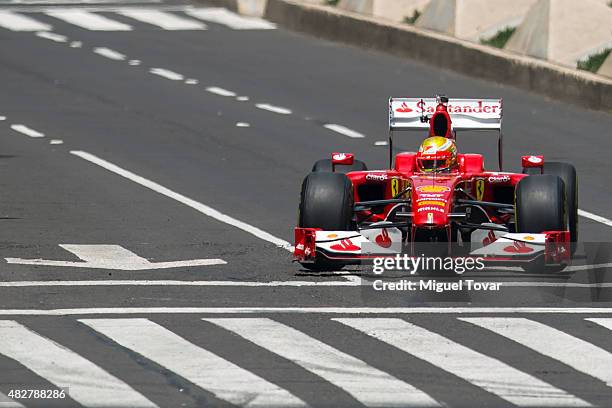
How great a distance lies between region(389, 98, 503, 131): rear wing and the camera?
20922 mm

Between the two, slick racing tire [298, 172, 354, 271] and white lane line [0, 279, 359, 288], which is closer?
white lane line [0, 279, 359, 288]


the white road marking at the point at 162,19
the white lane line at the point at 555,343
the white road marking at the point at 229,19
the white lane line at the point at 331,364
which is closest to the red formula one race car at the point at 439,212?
the white lane line at the point at 555,343

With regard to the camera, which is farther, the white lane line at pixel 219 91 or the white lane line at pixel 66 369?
the white lane line at pixel 219 91

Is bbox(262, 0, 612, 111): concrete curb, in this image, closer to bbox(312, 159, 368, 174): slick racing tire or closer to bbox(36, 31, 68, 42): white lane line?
bbox(36, 31, 68, 42): white lane line

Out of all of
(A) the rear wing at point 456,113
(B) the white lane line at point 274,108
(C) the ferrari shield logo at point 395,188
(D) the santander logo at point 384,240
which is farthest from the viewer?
(B) the white lane line at point 274,108

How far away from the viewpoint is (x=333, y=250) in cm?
1845

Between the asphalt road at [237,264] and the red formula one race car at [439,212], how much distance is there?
308mm

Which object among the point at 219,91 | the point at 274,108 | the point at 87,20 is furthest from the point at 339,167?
the point at 87,20

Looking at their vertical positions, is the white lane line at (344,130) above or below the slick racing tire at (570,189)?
below

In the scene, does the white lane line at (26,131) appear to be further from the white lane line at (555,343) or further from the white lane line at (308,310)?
the white lane line at (555,343)

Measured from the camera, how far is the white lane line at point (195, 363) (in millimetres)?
13500

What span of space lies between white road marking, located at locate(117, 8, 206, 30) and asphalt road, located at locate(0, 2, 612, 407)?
6.15 m

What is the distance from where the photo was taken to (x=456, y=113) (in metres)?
21.1

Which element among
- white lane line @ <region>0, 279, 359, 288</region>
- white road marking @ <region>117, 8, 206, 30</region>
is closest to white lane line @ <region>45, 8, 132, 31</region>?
white road marking @ <region>117, 8, 206, 30</region>
